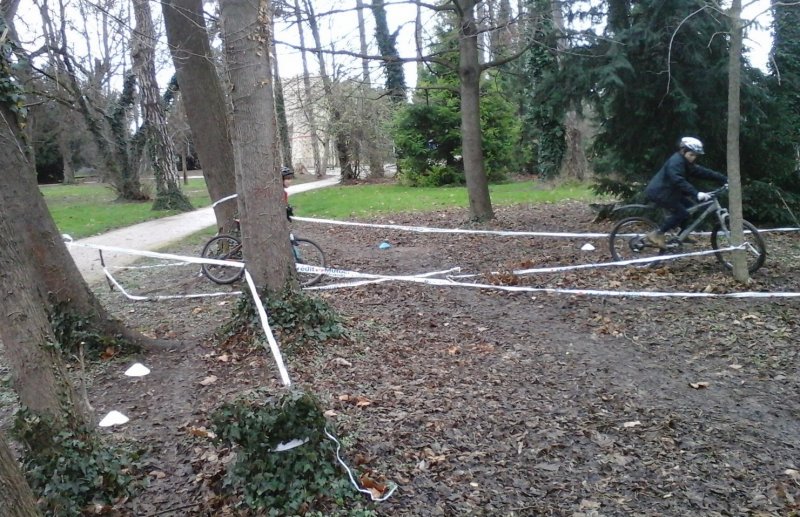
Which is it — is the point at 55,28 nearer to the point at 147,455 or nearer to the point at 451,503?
the point at 147,455

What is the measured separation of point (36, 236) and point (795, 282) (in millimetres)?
8229

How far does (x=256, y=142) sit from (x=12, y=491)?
404cm

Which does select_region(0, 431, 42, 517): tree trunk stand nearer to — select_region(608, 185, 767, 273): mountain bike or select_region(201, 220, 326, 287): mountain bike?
select_region(201, 220, 326, 287): mountain bike

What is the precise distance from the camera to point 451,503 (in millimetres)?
3740

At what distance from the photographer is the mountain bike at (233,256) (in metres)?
9.41

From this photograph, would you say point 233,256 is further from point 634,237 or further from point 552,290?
point 634,237

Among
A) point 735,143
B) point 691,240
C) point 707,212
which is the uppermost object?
point 735,143

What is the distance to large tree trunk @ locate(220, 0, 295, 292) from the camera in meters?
5.99

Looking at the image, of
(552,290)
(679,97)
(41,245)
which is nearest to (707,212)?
(552,290)

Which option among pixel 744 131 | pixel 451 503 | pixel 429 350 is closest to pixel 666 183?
pixel 744 131

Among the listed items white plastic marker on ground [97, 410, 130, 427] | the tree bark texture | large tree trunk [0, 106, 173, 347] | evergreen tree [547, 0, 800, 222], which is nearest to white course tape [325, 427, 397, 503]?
the tree bark texture

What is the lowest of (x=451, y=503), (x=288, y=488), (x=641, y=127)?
(x=451, y=503)

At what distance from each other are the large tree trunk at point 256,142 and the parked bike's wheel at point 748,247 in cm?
546

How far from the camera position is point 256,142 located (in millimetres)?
6094
